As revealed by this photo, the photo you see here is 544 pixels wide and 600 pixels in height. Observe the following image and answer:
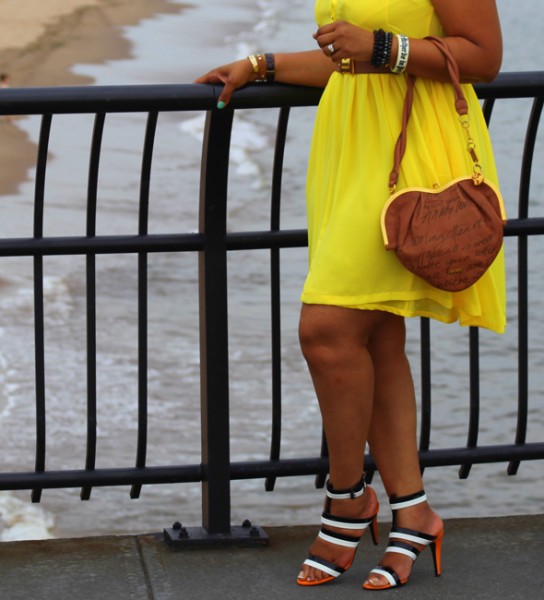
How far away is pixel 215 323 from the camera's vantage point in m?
3.67

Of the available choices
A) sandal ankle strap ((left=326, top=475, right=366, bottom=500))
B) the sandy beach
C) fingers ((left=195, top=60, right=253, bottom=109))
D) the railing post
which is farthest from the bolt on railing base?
the sandy beach

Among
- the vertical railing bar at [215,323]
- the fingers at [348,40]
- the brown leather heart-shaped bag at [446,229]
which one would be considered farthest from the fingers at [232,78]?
the brown leather heart-shaped bag at [446,229]

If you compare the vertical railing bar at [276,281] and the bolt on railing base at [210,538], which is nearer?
the bolt on railing base at [210,538]

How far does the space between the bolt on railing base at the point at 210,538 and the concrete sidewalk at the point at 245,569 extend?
19mm

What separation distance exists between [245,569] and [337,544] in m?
0.29

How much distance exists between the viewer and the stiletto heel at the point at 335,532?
3336 mm

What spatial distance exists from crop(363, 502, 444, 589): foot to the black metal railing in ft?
1.66

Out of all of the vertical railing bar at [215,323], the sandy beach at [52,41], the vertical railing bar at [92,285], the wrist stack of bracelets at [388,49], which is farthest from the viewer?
the sandy beach at [52,41]

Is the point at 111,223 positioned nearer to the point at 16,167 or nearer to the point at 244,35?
the point at 16,167

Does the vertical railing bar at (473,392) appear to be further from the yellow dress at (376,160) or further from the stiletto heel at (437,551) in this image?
the yellow dress at (376,160)

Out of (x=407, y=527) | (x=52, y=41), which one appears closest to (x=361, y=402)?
(x=407, y=527)

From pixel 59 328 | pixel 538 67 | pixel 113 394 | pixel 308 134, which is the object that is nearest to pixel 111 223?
pixel 59 328

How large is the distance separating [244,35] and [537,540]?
29615mm

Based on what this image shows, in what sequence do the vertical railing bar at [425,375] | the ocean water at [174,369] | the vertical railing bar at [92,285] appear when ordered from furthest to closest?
1. the ocean water at [174,369]
2. the vertical railing bar at [425,375]
3. the vertical railing bar at [92,285]
